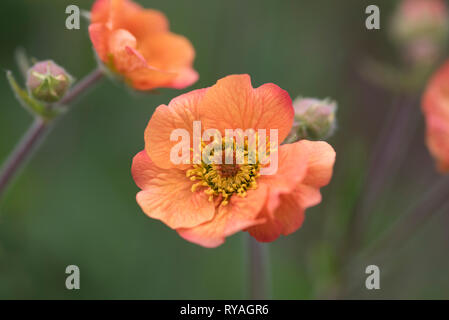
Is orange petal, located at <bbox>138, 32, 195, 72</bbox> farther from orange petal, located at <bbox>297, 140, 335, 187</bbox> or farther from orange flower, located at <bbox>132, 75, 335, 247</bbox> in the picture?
orange petal, located at <bbox>297, 140, 335, 187</bbox>

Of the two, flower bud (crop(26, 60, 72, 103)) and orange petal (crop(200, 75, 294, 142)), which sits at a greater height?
flower bud (crop(26, 60, 72, 103))

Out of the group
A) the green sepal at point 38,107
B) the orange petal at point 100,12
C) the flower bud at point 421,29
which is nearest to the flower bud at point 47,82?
the green sepal at point 38,107

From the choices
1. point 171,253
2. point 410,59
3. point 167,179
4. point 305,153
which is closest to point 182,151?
point 167,179

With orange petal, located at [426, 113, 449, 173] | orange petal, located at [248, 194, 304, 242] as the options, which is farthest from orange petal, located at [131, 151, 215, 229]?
orange petal, located at [426, 113, 449, 173]

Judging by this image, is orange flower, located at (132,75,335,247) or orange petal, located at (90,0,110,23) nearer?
orange flower, located at (132,75,335,247)

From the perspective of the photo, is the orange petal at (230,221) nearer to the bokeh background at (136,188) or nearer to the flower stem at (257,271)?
the flower stem at (257,271)

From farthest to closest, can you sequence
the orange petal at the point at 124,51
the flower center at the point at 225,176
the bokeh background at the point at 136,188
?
the bokeh background at the point at 136,188 → the orange petal at the point at 124,51 → the flower center at the point at 225,176

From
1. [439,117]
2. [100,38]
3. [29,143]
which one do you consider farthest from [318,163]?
[29,143]
